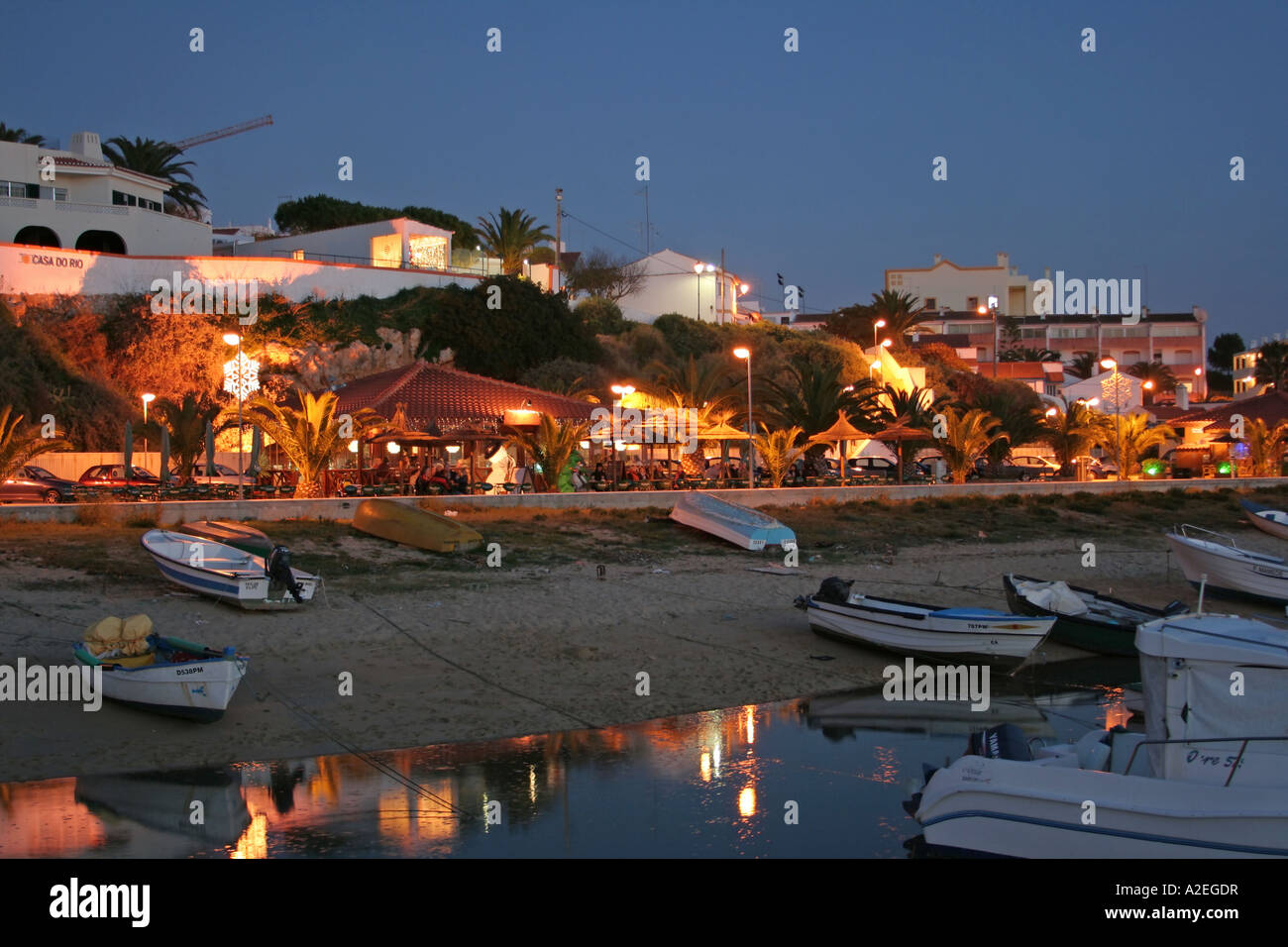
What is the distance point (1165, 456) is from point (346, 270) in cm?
3768

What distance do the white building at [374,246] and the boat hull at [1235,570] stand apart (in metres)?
40.7

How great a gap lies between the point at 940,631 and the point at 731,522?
8.87 m

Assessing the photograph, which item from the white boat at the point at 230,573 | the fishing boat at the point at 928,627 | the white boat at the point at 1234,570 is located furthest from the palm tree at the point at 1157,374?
the white boat at the point at 230,573

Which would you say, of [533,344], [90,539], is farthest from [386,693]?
[533,344]

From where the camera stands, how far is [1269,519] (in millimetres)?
30047

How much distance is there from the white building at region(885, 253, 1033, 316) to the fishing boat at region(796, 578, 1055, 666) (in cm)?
9092

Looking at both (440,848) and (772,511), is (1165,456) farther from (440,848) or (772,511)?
(440,848)

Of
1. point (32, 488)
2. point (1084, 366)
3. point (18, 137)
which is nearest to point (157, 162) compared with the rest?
point (18, 137)

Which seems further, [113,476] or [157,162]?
[157,162]

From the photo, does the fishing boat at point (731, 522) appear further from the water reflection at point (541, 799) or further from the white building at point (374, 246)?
the white building at point (374, 246)

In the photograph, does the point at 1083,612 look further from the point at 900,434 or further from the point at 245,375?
the point at 245,375

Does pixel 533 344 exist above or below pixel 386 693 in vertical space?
above

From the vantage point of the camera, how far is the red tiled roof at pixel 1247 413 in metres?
46.0
